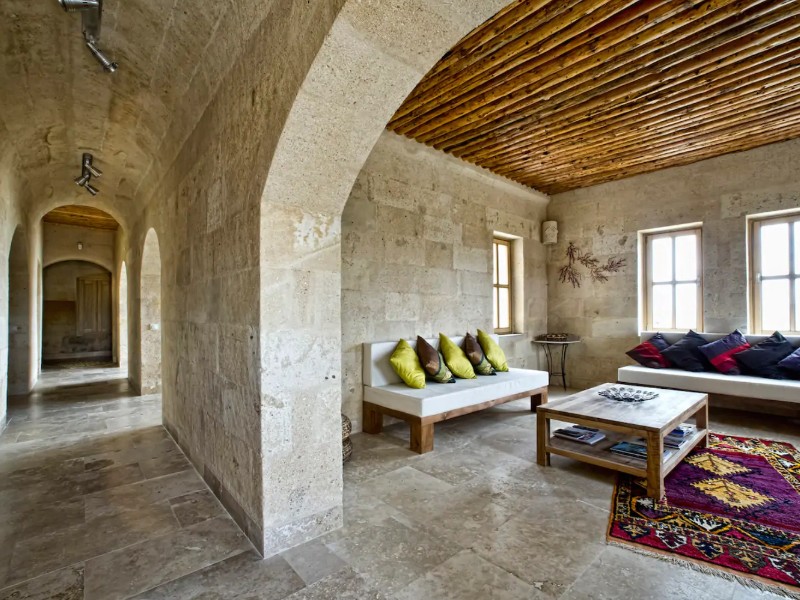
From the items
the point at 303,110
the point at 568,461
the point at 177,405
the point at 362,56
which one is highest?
the point at 362,56

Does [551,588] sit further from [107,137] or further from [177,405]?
[107,137]

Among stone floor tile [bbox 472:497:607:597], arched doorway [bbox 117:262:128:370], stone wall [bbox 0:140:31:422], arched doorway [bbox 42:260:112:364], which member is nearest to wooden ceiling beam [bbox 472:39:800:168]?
stone floor tile [bbox 472:497:607:597]

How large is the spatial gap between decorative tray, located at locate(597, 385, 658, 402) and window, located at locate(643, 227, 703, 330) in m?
2.52

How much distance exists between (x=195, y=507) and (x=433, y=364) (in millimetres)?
2329

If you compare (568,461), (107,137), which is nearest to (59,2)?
(107,137)

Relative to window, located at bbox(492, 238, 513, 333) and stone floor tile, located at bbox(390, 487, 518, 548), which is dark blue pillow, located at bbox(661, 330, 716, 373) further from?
stone floor tile, located at bbox(390, 487, 518, 548)

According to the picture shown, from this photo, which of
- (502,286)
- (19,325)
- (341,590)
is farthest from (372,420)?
(19,325)

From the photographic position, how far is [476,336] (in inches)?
201

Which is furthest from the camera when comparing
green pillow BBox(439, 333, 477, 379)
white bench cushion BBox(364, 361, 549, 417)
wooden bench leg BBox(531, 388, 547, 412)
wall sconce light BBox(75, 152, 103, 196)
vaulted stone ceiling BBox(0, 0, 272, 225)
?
wooden bench leg BBox(531, 388, 547, 412)

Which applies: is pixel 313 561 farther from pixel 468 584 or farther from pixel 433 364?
pixel 433 364

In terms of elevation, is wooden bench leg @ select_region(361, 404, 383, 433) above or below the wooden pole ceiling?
below

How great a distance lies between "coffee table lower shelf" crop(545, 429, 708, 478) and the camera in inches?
103

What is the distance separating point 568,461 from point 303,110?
3034 millimetres

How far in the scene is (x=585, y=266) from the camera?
618 centimetres
